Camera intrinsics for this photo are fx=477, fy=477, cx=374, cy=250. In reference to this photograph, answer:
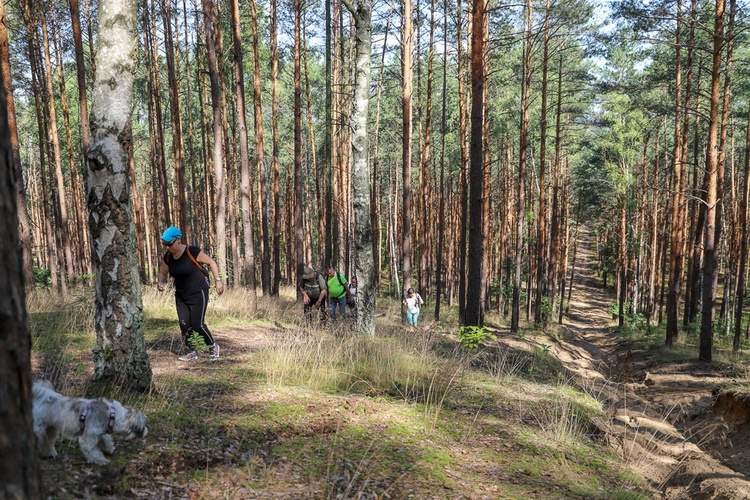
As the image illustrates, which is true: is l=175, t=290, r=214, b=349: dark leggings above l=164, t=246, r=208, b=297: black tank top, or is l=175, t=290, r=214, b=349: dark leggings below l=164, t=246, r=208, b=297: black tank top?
below

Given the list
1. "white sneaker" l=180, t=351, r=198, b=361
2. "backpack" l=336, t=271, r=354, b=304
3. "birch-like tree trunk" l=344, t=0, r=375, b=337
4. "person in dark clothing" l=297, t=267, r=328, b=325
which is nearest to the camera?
"white sneaker" l=180, t=351, r=198, b=361

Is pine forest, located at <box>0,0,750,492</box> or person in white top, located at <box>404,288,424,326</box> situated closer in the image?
pine forest, located at <box>0,0,750,492</box>

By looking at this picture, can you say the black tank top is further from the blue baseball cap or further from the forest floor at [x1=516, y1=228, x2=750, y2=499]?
the forest floor at [x1=516, y1=228, x2=750, y2=499]

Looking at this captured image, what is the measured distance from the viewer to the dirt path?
531 centimetres

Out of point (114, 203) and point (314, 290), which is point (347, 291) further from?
point (114, 203)

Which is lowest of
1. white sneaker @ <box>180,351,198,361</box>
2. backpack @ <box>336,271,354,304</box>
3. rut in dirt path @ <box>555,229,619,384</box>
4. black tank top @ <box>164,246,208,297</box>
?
rut in dirt path @ <box>555,229,619,384</box>

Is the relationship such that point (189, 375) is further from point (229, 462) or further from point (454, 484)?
point (454, 484)

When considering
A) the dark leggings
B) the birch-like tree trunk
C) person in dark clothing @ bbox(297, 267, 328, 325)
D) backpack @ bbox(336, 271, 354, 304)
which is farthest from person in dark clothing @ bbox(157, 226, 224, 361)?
backpack @ bbox(336, 271, 354, 304)

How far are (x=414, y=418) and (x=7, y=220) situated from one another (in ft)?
14.5

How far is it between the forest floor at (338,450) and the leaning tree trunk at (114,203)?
468 millimetres


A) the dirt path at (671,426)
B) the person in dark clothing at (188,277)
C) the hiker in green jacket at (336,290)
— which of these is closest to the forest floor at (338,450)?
the dirt path at (671,426)

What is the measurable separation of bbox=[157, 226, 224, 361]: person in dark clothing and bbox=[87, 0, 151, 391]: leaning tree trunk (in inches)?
60.1

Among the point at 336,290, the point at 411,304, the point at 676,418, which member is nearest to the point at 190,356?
the point at 336,290

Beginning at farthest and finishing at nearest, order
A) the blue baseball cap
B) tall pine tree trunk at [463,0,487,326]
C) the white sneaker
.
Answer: tall pine tree trunk at [463,0,487,326] → the white sneaker → the blue baseball cap
